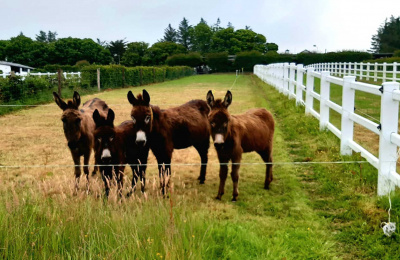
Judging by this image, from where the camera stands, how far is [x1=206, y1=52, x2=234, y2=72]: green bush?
75.8 m

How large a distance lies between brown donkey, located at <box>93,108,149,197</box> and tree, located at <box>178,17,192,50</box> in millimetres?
132443

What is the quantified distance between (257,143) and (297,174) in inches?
48.7

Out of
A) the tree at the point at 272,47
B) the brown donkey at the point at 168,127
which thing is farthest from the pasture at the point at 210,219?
the tree at the point at 272,47

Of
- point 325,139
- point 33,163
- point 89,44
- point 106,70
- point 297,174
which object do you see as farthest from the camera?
point 89,44

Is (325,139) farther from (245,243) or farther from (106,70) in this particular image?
(106,70)

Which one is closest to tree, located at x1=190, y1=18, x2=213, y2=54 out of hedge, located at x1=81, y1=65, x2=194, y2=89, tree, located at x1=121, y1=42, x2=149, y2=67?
tree, located at x1=121, y1=42, x2=149, y2=67

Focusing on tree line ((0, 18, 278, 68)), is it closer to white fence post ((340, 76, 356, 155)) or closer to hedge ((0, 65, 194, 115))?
hedge ((0, 65, 194, 115))

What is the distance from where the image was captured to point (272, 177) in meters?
6.70

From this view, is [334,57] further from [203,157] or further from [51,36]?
[51,36]

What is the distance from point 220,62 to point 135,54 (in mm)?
22931

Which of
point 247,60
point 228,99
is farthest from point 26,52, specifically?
point 228,99

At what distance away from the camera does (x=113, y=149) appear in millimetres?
5637

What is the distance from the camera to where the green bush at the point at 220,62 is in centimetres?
7575

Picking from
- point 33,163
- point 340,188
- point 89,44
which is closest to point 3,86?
point 33,163
